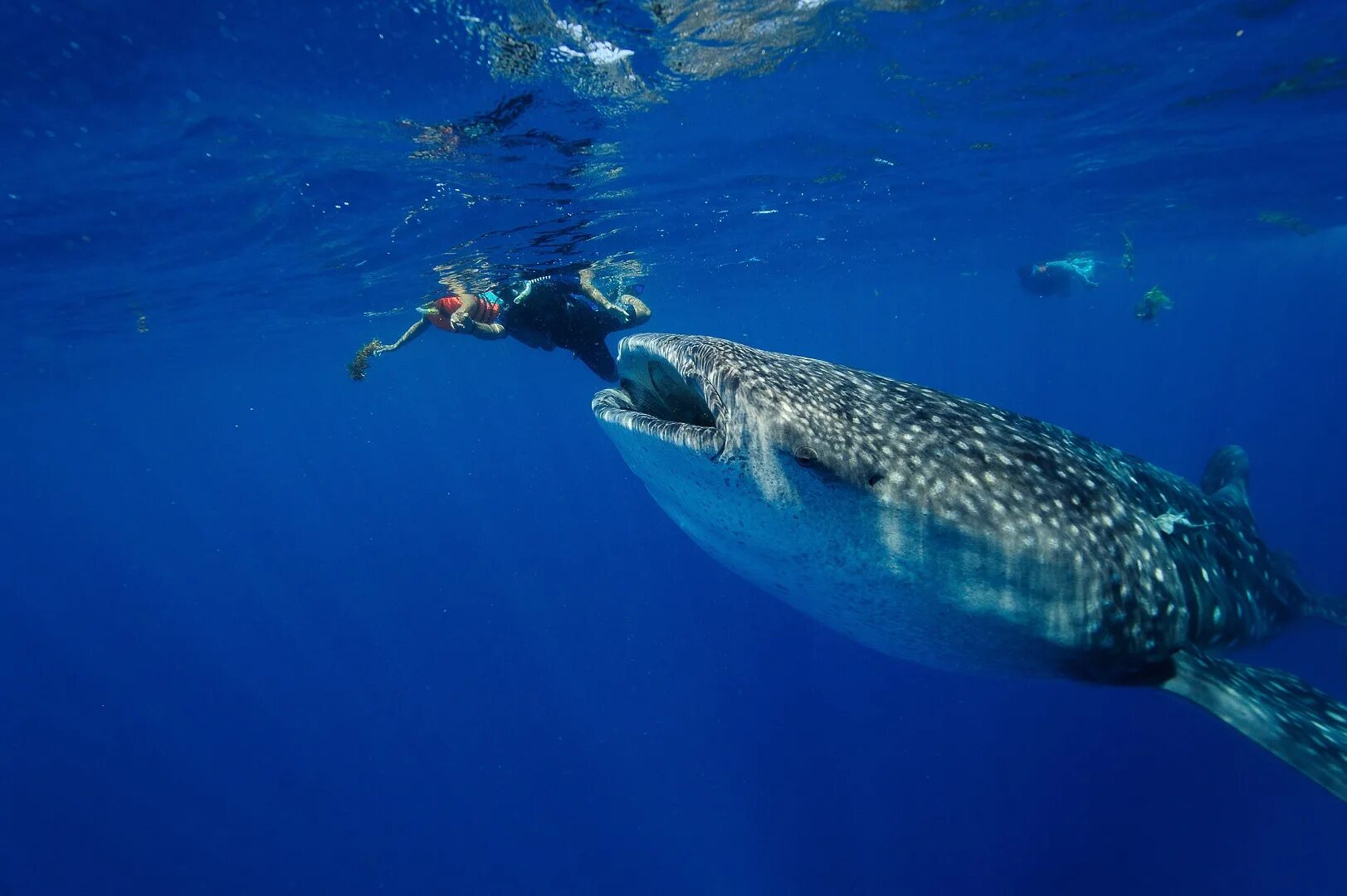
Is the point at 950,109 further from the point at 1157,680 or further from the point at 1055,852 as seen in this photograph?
the point at 1055,852

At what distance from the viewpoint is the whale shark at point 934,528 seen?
2965 mm

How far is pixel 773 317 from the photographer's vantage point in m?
50.7

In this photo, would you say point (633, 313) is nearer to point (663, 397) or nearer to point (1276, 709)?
point (663, 397)

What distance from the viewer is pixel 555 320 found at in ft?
38.3

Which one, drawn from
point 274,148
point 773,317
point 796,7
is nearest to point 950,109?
point 796,7

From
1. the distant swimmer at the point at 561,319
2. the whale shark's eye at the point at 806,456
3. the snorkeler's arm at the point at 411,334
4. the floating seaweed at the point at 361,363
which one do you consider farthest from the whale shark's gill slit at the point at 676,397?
the distant swimmer at the point at 561,319

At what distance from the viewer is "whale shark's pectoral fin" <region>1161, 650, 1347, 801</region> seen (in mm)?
2986

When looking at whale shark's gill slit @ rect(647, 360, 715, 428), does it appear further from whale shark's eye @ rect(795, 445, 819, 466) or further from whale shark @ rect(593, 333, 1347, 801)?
whale shark's eye @ rect(795, 445, 819, 466)

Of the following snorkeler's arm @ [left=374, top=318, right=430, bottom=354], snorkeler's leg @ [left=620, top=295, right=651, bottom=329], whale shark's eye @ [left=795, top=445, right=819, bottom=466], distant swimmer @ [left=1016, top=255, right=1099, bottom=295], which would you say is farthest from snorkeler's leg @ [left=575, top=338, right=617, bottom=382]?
distant swimmer @ [left=1016, top=255, right=1099, bottom=295]

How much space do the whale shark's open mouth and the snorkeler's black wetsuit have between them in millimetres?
7603

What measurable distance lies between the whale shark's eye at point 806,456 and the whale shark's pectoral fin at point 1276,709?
2.51 meters

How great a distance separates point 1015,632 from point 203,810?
23.4m

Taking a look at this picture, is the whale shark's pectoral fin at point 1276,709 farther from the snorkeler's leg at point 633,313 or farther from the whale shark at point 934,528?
the snorkeler's leg at point 633,313

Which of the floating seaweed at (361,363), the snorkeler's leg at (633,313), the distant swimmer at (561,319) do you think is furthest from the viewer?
the snorkeler's leg at (633,313)
